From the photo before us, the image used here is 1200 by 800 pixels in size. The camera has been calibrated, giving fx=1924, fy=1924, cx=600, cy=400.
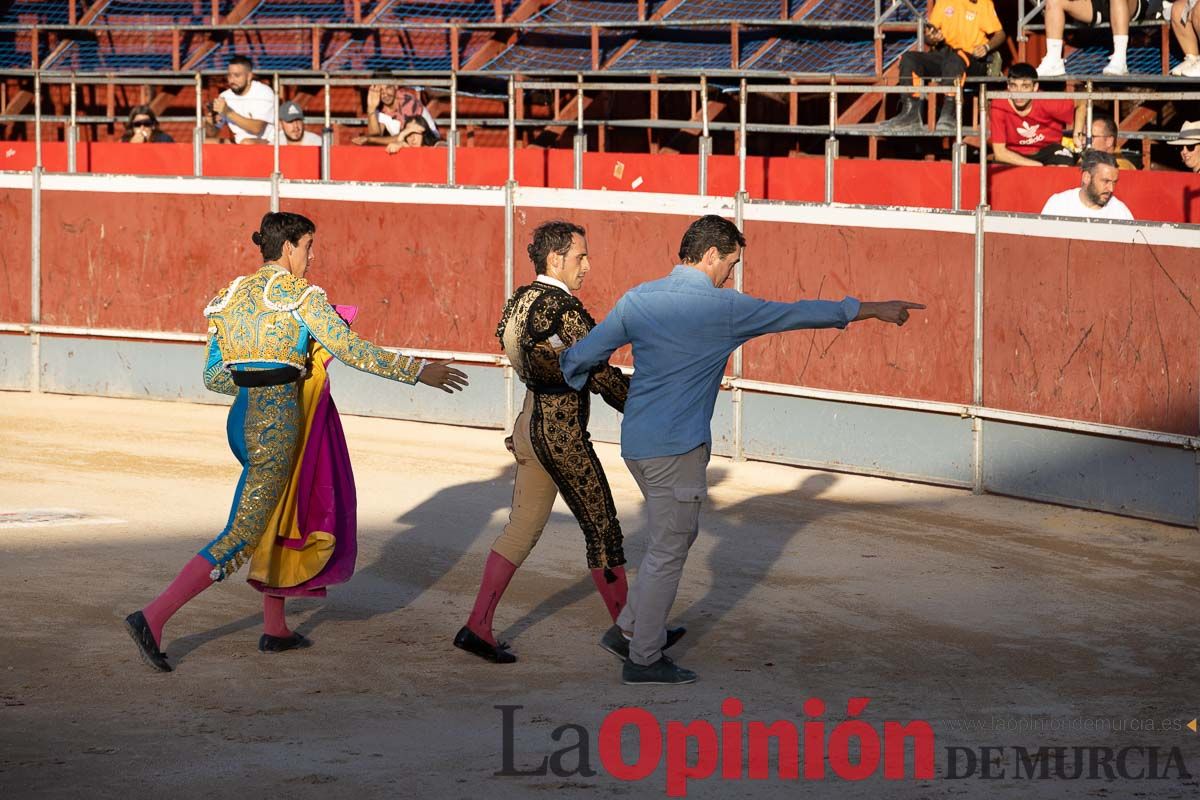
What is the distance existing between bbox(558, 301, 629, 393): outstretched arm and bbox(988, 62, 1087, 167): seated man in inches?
250

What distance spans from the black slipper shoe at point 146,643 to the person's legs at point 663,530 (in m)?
1.69

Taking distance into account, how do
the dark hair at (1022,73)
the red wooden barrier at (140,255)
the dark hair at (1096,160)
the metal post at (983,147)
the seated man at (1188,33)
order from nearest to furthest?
the dark hair at (1096,160) → the metal post at (983,147) → the dark hair at (1022,73) → the seated man at (1188,33) → the red wooden barrier at (140,255)

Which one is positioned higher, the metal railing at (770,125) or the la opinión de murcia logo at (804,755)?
the metal railing at (770,125)

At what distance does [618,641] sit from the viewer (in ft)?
23.1

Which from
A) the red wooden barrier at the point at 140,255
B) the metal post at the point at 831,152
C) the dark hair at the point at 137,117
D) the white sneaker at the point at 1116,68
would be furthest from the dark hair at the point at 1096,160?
the dark hair at the point at 137,117

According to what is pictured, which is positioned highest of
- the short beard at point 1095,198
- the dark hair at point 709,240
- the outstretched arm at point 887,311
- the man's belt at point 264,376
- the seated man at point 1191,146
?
the seated man at point 1191,146

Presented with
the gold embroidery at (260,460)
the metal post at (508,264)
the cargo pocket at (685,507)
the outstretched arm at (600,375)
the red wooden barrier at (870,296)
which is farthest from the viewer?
the metal post at (508,264)

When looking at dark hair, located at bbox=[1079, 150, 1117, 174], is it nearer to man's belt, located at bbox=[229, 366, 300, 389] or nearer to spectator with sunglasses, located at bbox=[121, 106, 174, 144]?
man's belt, located at bbox=[229, 366, 300, 389]

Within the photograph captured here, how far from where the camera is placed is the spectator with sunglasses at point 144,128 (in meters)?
16.9

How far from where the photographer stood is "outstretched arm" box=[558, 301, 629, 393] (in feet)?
21.1

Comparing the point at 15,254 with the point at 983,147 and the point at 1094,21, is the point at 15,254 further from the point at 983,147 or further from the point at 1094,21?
the point at 1094,21

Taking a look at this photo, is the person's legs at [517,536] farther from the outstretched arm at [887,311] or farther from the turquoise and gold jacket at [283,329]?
the outstretched arm at [887,311]

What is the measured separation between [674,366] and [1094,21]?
9.03 m

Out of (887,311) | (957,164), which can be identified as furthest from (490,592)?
(957,164)
